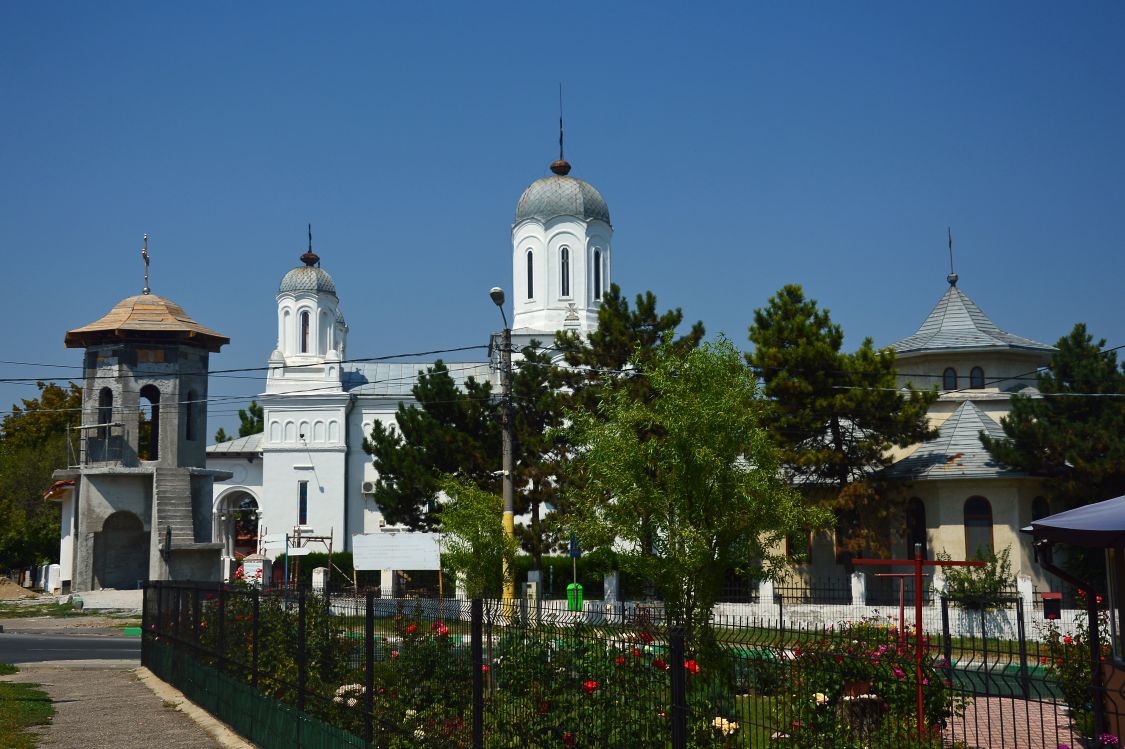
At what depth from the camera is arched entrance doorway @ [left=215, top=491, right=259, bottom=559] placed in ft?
231

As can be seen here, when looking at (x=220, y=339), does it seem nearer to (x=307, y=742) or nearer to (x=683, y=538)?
(x=683, y=538)

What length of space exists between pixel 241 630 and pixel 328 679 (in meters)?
3.11

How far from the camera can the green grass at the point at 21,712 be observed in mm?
13195

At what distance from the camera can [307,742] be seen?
1125 cm

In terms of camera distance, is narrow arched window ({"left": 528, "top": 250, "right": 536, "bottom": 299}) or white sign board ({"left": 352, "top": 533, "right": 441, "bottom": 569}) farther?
narrow arched window ({"left": 528, "top": 250, "right": 536, "bottom": 299})

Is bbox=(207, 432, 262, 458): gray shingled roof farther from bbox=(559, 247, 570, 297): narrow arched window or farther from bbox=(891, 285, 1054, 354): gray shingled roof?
bbox=(891, 285, 1054, 354): gray shingled roof

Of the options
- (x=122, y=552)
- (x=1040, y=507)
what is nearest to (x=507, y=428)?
(x=1040, y=507)

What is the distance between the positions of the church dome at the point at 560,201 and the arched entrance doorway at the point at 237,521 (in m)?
24.7

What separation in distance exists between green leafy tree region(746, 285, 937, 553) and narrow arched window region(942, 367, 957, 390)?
8.70 metres

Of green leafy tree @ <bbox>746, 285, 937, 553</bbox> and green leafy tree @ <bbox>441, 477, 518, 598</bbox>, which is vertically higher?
green leafy tree @ <bbox>746, 285, 937, 553</bbox>

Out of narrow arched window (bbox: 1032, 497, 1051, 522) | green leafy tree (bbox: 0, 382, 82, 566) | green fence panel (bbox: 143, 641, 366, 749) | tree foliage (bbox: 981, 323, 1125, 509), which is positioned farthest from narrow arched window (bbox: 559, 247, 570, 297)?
green fence panel (bbox: 143, 641, 366, 749)

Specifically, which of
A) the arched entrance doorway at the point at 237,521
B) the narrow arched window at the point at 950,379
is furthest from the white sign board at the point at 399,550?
the arched entrance doorway at the point at 237,521

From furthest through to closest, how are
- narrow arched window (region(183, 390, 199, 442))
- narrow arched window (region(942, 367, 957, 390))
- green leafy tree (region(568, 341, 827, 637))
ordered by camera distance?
narrow arched window (region(942, 367, 957, 390))
narrow arched window (region(183, 390, 199, 442))
green leafy tree (region(568, 341, 827, 637))

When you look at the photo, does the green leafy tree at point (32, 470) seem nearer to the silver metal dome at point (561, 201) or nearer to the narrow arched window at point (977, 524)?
the silver metal dome at point (561, 201)
